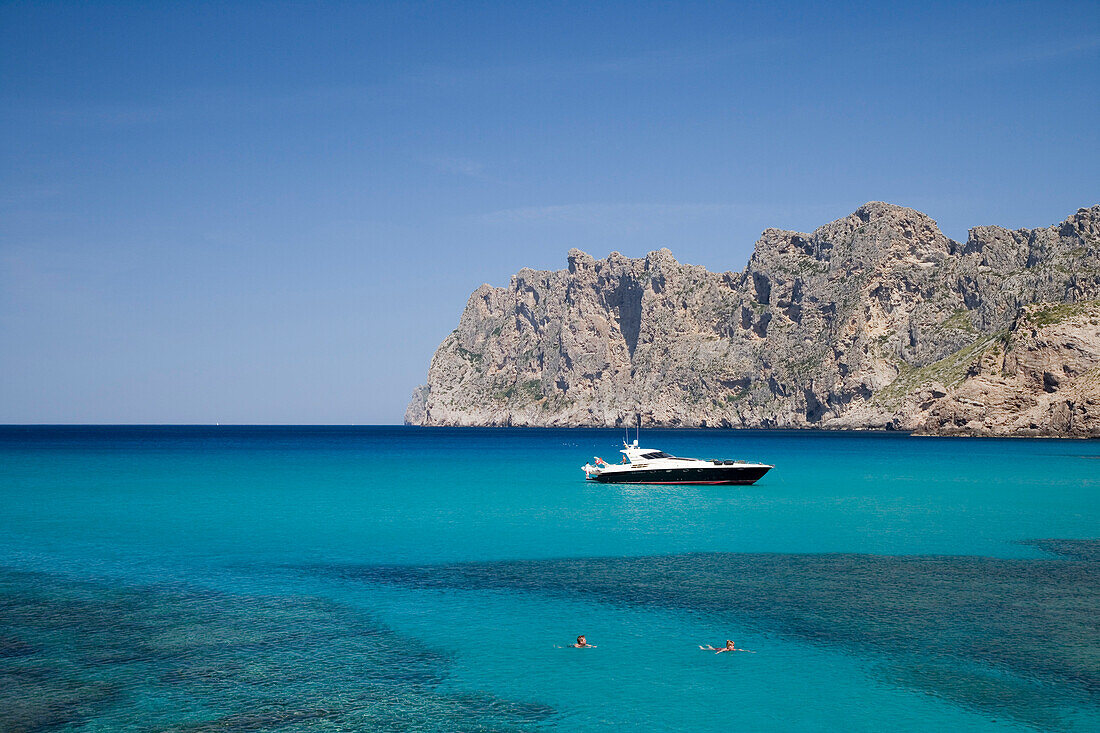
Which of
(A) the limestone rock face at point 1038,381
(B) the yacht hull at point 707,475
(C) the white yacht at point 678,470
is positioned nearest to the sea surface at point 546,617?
(B) the yacht hull at point 707,475

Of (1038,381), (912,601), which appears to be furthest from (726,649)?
(1038,381)

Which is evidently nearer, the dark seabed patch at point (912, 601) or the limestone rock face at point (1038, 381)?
the dark seabed patch at point (912, 601)

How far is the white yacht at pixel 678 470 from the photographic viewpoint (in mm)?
69081

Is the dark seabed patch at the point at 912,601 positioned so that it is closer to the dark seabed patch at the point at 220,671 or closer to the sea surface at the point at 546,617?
the sea surface at the point at 546,617

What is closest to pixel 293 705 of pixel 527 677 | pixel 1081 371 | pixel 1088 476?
pixel 527 677

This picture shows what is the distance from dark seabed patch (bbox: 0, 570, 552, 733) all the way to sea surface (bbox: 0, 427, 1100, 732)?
0.29 ft

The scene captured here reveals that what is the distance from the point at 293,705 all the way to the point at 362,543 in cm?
2284

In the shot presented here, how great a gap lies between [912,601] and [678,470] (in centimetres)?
4362

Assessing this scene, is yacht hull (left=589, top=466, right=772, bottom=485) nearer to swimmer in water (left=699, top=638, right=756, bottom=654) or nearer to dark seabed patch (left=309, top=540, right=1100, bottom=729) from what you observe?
dark seabed patch (left=309, top=540, right=1100, bottom=729)

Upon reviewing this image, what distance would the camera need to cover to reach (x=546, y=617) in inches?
972

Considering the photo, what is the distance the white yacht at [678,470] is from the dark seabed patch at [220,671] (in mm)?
47099

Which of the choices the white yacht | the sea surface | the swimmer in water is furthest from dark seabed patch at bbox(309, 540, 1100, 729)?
the white yacht

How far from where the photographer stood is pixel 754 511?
174 feet

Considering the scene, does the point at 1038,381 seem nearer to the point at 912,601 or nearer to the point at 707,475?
the point at 707,475
